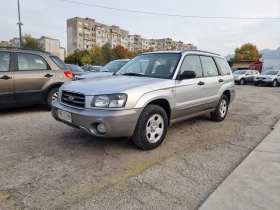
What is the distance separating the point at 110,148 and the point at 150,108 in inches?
37.2

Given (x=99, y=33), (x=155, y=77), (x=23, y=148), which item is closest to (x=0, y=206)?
(x=23, y=148)

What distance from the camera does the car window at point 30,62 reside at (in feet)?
18.5

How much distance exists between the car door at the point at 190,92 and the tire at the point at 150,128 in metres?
0.41

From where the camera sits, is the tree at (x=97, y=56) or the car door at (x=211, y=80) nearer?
the car door at (x=211, y=80)

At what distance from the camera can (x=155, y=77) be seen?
401 centimetres

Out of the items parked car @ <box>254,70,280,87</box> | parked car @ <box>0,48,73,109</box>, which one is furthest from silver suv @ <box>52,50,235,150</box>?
parked car @ <box>254,70,280,87</box>

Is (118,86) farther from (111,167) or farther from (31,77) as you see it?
(31,77)

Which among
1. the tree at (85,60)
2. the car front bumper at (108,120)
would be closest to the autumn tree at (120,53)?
the tree at (85,60)

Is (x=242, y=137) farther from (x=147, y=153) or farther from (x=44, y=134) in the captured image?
(x=44, y=134)

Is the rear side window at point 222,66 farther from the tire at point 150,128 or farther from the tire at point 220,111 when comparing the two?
the tire at point 150,128

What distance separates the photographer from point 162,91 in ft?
12.0

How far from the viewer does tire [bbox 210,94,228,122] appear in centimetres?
542

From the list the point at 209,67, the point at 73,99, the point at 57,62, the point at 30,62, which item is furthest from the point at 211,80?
the point at 30,62

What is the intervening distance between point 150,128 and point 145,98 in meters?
0.53
